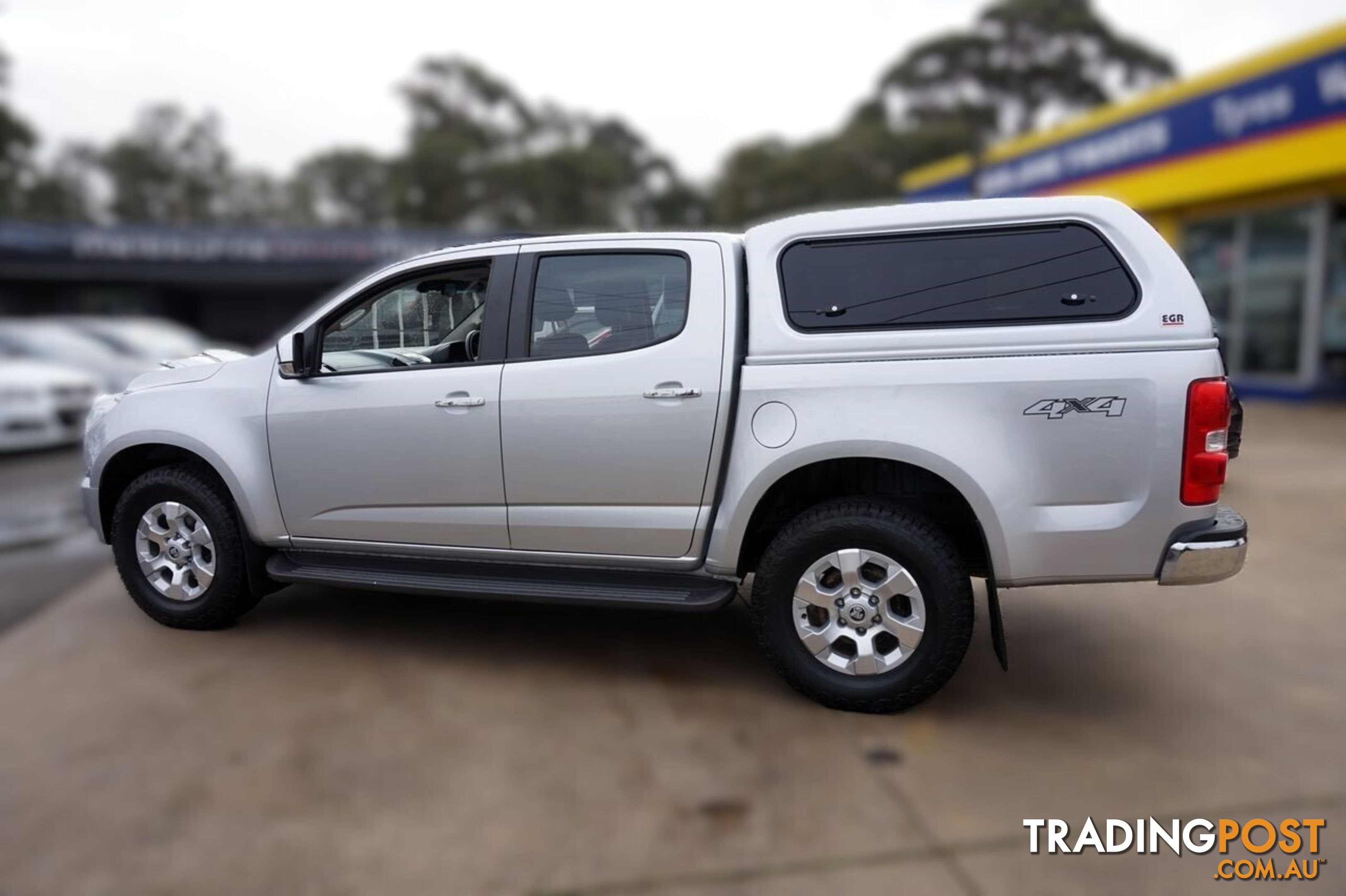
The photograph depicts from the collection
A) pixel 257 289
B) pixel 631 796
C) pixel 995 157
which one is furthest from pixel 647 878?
pixel 257 289

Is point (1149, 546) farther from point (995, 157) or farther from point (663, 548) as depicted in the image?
point (995, 157)

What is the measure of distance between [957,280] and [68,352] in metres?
13.3

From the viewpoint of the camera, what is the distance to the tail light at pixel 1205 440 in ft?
10.7

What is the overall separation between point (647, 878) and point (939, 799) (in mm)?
992

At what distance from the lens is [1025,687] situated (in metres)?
3.92

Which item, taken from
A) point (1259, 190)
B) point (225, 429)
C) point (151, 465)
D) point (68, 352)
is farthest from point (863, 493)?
point (1259, 190)

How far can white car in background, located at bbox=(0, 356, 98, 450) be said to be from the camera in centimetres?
1013

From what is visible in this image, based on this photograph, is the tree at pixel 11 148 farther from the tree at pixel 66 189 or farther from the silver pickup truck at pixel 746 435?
the silver pickup truck at pixel 746 435

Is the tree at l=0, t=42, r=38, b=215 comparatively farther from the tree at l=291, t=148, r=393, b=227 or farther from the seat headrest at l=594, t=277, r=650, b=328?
the seat headrest at l=594, t=277, r=650, b=328

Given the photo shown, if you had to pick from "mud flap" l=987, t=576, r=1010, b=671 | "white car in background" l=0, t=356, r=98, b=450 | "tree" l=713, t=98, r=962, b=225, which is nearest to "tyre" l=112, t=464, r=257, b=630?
"mud flap" l=987, t=576, r=1010, b=671

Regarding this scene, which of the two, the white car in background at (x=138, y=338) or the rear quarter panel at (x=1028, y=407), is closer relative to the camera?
the rear quarter panel at (x=1028, y=407)

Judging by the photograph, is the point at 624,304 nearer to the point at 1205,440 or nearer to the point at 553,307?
the point at 553,307

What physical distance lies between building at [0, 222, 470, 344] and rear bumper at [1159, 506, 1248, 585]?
89.8ft
